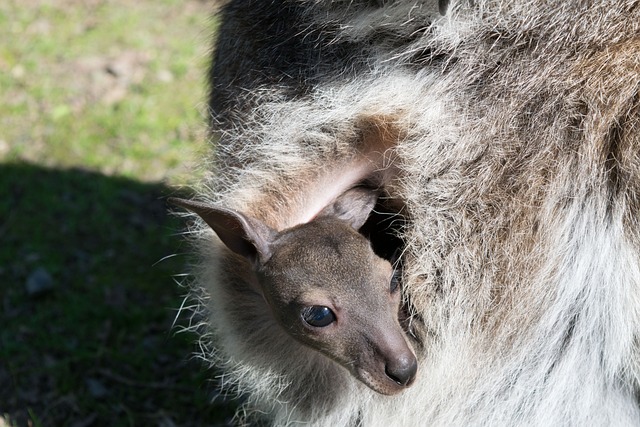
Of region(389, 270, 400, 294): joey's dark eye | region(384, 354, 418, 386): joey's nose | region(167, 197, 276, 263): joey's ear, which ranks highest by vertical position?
region(167, 197, 276, 263): joey's ear

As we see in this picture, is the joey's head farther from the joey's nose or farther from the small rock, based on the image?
the small rock

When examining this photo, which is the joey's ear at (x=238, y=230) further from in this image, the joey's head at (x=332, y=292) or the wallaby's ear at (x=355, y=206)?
the wallaby's ear at (x=355, y=206)

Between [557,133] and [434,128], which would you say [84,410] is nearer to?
[434,128]

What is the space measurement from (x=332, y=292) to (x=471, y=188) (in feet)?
1.47

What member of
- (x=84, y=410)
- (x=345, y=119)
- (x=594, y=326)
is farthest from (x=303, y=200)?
(x=84, y=410)

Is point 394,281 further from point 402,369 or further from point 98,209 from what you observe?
point 98,209

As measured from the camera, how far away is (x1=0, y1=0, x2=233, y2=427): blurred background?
3592 millimetres

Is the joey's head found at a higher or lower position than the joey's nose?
higher

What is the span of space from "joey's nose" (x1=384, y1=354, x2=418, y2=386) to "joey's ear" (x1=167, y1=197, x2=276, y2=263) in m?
0.42

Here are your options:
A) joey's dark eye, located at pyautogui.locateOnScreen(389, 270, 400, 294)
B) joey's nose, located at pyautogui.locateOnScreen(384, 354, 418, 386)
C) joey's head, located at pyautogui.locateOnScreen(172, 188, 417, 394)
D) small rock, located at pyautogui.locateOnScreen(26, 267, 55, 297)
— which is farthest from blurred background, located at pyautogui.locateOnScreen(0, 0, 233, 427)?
joey's nose, located at pyautogui.locateOnScreen(384, 354, 418, 386)

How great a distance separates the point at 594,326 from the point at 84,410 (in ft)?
6.76

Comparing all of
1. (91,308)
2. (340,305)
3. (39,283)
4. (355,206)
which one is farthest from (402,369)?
(39,283)

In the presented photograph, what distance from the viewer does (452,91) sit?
2.25 meters

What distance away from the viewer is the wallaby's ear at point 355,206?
2.39 m
